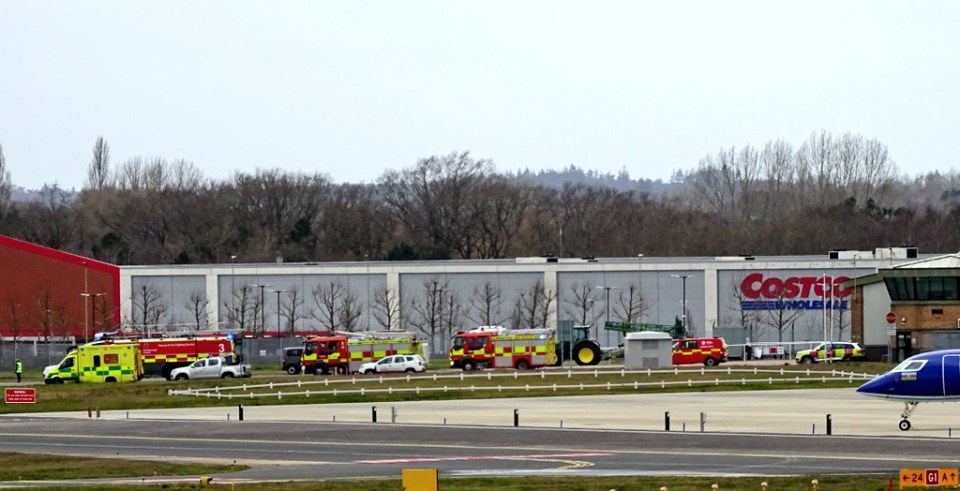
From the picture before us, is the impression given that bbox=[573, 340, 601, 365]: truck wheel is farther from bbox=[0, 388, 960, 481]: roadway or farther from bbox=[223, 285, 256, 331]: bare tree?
bbox=[223, 285, 256, 331]: bare tree

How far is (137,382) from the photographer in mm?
90625

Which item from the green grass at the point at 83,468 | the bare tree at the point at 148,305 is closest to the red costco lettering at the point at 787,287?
the bare tree at the point at 148,305

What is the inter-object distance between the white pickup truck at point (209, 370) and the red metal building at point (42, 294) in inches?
1415

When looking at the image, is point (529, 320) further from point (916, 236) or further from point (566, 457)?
point (566, 457)

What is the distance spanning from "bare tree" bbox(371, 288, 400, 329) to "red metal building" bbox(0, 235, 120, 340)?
77.5ft

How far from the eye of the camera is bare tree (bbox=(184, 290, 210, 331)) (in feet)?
447

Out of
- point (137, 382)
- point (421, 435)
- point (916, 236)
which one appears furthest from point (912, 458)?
point (916, 236)

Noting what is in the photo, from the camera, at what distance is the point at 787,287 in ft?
431

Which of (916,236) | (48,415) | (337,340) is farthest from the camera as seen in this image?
(916,236)

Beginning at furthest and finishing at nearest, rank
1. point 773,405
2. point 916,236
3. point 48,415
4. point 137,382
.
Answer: point 916,236
point 137,382
point 48,415
point 773,405

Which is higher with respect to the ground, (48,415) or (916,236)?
(916,236)

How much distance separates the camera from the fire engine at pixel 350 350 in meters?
98.5

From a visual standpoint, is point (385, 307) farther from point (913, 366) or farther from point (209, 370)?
point (913, 366)

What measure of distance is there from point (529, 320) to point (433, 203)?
2468 inches
